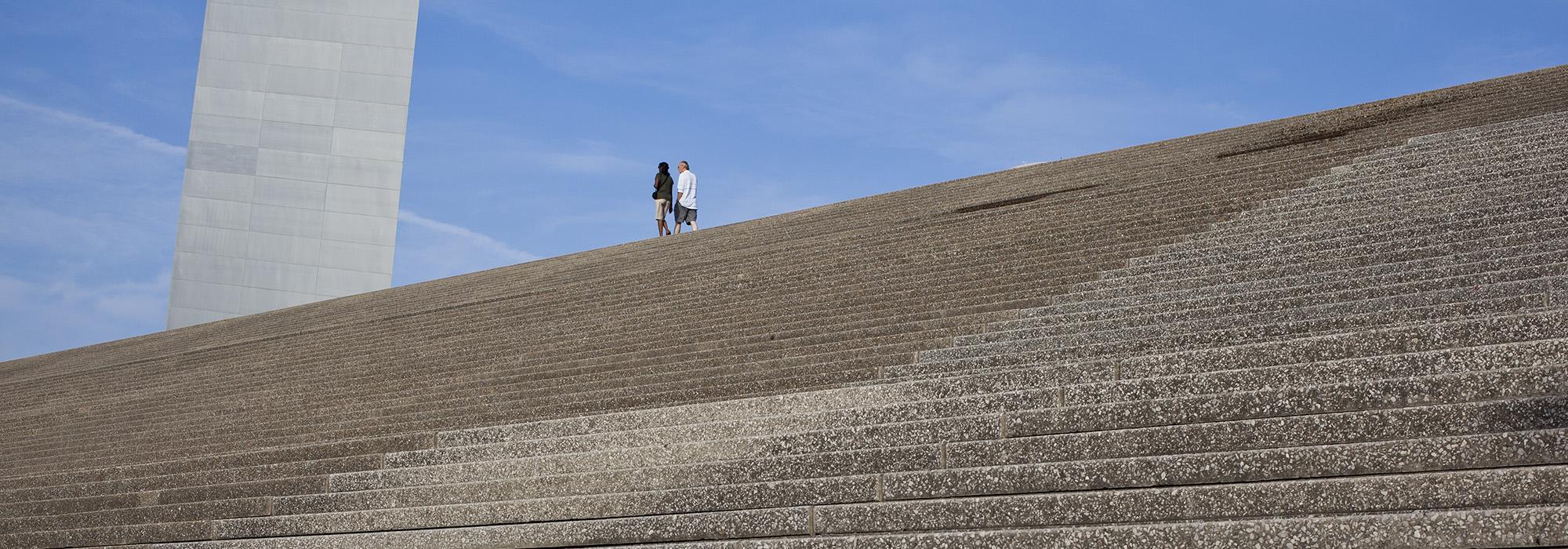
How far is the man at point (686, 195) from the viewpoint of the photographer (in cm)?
1405

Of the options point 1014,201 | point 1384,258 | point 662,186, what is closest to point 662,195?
point 662,186

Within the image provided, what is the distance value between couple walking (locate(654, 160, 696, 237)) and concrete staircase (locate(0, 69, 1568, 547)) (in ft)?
10.2

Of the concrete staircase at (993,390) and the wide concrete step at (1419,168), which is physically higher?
the wide concrete step at (1419,168)

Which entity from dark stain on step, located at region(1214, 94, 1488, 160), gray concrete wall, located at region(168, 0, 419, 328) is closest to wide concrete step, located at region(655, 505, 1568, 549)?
dark stain on step, located at region(1214, 94, 1488, 160)

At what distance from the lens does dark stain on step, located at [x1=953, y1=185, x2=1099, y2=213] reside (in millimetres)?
9453

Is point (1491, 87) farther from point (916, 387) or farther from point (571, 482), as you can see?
point (571, 482)

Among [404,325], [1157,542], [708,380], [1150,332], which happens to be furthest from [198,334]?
[1157,542]

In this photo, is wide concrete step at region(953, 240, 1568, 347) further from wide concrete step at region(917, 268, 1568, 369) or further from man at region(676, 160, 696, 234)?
man at region(676, 160, 696, 234)

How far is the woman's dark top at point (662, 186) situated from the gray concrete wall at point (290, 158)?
308 inches

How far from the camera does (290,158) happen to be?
806 inches

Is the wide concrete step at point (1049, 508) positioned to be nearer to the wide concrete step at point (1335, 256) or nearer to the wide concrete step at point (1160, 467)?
the wide concrete step at point (1160, 467)

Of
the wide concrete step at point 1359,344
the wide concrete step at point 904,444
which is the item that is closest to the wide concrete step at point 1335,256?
the wide concrete step at point 1359,344

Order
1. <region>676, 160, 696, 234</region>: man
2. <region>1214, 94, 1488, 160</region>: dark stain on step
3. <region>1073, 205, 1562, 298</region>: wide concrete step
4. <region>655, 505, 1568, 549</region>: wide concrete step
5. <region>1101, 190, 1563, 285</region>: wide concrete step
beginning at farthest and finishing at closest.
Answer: <region>676, 160, 696, 234</region>: man < <region>1214, 94, 1488, 160</region>: dark stain on step < <region>1101, 190, 1563, 285</region>: wide concrete step < <region>1073, 205, 1562, 298</region>: wide concrete step < <region>655, 505, 1568, 549</region>: wide concrete step

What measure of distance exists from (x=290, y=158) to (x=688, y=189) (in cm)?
917
